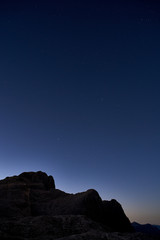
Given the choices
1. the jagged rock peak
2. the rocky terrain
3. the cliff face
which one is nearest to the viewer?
the rocky terrain

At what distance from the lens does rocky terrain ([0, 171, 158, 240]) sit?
7617 mm

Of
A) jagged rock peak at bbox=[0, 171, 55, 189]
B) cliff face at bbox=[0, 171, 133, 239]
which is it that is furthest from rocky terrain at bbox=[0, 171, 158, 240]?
jagged rock peak at bbox=[0, 171, 55, 189]

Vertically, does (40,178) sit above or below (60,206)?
above

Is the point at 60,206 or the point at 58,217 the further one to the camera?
the point at 60,206

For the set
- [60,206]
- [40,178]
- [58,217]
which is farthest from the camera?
[40,178]

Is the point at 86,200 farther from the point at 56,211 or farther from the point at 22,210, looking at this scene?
the point at 22,210

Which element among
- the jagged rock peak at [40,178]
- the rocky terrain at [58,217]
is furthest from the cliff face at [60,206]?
the jagged rock peak at [40,178]

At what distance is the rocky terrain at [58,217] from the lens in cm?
762

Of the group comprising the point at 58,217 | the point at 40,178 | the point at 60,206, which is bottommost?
the point at 58,217

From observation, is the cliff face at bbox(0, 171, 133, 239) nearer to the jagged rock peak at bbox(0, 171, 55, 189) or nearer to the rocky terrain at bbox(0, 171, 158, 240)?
the rocky terrain at bbox(0, 171, 158, 240)

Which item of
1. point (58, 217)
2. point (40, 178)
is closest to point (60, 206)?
point (58, 217)

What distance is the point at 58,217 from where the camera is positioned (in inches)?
399

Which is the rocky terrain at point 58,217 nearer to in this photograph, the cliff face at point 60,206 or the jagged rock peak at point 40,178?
the cliff face at point 60,206

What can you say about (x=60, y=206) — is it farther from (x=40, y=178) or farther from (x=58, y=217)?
(x=40, y=178)
